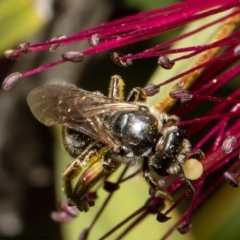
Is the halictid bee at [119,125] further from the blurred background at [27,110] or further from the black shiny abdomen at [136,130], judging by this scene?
the blurred background at [27,110]

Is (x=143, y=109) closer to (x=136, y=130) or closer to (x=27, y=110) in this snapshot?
(x=136, y=130)

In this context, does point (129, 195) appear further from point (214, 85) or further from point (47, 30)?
point (47, 30)

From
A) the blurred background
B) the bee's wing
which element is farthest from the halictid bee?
the blurred background

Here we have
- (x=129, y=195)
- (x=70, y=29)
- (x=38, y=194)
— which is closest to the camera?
(x=129, y=195)

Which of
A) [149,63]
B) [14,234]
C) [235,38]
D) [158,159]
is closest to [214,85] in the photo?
[235,38]

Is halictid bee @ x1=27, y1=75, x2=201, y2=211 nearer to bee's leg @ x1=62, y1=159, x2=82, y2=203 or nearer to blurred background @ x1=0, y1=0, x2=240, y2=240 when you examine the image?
bee's leg @ x1=62, y1=159, x2=82, y2=203

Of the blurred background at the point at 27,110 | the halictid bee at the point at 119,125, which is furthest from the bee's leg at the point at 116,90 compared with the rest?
the blurred background at the point at 27,110

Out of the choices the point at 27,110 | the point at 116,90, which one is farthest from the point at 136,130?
the point at 27,110
